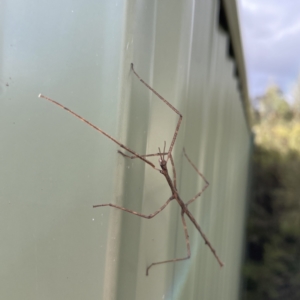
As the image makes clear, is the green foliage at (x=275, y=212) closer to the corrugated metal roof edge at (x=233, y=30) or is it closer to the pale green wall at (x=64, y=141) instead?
the corrugated metal roof edge at (x=233, y=30)

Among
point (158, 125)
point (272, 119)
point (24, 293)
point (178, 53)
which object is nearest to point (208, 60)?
point (178, 53)

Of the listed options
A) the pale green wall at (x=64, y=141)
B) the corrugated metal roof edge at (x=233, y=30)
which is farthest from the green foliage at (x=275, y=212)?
the pale green wall at (x=64, y=141)

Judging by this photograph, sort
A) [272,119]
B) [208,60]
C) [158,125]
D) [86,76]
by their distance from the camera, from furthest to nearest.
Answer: [272,119]
[208,60]
[158,125]
[86,76]

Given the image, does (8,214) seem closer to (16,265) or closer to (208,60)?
(16,265)

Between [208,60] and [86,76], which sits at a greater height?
[208,60]

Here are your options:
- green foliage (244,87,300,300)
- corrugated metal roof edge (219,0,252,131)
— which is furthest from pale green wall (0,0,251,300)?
green foliage (244,87,300,300)

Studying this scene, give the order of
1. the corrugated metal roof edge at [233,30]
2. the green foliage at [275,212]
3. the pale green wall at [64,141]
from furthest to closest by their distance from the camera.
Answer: the green foliage at [275,212] → the corrugated metal roof edge at [233,30] → the pale green wall at [64,141]

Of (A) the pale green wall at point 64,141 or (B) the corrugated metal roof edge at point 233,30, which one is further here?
(B) the corrugated metal roof edge at point 233,30

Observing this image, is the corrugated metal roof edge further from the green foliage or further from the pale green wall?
the green foliage
